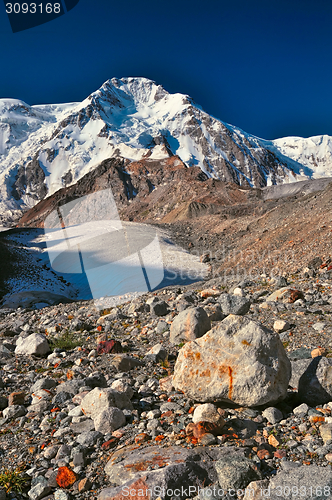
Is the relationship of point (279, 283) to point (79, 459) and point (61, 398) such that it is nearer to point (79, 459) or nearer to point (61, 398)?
point (61, 398)

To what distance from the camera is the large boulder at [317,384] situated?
3.52 m

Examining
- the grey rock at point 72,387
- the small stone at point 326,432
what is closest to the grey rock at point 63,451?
the grey rock at point 72,387

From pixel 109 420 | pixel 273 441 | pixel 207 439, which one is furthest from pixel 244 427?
pixel 109 420

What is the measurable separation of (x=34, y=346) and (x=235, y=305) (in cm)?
439

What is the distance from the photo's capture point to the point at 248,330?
12.1ft

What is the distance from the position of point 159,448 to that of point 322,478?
1.39m

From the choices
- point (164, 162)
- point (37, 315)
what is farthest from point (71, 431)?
point (164, 162)

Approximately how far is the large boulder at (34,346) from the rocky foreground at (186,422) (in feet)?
2.77

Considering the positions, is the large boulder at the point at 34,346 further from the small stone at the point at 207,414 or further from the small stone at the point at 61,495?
the small stone at the point at 207,414

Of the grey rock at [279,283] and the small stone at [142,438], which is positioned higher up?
the small stone at [142,438]

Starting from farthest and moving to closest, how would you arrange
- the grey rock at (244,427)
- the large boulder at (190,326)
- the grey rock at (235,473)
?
the large boulder at (190,326) → the grey rock at (244,427) → the grey rock at (235,473)

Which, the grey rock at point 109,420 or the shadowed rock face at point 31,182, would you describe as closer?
the grey rock at point 109,420

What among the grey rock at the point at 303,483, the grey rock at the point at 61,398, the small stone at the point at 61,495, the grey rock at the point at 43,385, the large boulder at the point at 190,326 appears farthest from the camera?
the large boulder at the point at 190,326

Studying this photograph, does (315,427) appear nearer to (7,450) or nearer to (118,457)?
(118,457)
